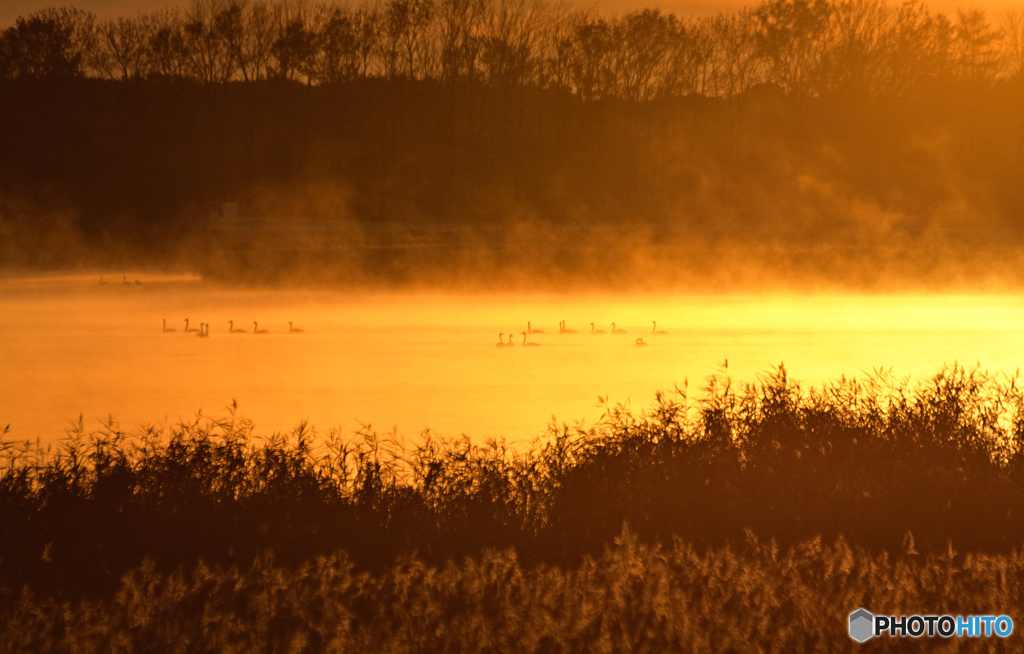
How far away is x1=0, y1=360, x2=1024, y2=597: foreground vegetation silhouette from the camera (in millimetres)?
5465

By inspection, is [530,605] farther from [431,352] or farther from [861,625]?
[431,352]

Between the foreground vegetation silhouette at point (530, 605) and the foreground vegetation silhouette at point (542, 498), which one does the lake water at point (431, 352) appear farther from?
the foreground vegetation silhouette at point (530, 605)

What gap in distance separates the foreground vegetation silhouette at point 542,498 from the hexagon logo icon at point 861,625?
80 centimetres

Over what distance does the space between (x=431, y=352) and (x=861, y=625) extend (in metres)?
9.31

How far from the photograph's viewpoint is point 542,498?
19.7 feet

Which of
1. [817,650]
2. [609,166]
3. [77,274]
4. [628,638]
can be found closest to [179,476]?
[628,638]

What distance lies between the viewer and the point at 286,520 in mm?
5676

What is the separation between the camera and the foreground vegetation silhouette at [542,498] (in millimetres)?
5465

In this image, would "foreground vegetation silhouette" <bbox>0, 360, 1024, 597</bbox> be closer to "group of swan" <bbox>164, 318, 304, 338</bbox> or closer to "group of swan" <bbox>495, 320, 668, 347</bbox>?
"group of swan" <bbox>495, 320, 668, 347</bbox>

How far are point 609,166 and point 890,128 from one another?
946 cm

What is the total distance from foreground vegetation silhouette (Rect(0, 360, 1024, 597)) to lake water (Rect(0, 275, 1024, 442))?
1.86 metres

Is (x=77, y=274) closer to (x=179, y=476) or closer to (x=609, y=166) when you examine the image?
(x=609, y=166)

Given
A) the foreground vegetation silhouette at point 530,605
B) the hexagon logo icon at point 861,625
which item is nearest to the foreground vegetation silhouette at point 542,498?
the foreground vegetation silhouette at point 530,605

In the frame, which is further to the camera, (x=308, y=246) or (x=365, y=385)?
(x=308, y=246)
